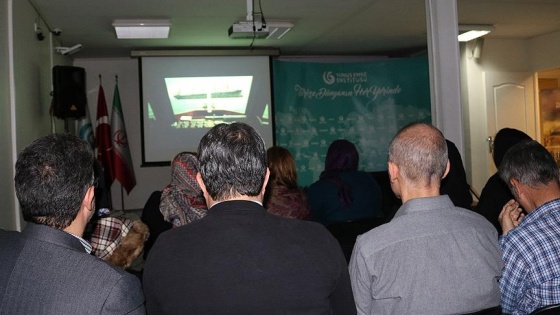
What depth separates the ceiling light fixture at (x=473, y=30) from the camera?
7023 mm

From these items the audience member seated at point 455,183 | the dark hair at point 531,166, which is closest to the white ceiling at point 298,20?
the audience member seated at point 455,183

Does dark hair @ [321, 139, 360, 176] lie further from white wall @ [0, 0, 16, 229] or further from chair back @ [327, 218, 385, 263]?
white wall @ [0, 0, 16, 229]

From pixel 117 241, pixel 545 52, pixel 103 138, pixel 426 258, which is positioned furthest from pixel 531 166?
pixel 103 138

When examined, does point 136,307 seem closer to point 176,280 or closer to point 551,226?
point 176,280

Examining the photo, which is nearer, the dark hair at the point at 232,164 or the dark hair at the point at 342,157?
the dark hair at the point at 232,164

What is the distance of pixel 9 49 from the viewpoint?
444 cm

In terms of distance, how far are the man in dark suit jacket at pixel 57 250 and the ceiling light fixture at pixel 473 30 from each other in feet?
20.9

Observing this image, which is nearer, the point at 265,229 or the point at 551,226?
the point at 265,229

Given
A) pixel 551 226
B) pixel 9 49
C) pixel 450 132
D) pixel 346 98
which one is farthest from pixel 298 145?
pixel 551 226

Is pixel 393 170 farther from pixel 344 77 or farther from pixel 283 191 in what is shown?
pixel 344 77

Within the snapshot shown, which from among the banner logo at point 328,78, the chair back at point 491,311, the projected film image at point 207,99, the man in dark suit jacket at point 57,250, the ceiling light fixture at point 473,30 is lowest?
the chair back at point 491,311

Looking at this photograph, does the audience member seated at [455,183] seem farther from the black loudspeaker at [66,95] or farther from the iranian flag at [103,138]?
the iranian flag at [103,138]

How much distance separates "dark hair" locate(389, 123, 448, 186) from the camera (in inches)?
74.0

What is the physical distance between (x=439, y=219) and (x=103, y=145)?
653 centimetres
